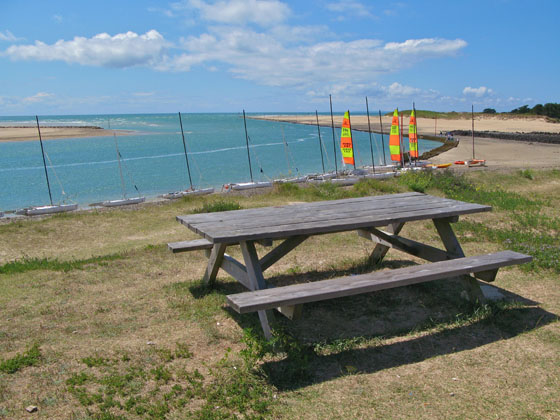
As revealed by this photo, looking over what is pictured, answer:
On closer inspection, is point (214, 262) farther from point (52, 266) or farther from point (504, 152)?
point (504, 152)

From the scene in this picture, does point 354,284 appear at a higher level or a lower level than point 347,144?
lower

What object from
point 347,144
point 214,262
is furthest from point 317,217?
point 347,144

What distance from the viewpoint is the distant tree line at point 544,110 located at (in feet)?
228

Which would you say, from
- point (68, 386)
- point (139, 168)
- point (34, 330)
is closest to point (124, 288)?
point (34, 330)

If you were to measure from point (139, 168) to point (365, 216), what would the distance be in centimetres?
3384

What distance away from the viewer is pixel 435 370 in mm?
3531

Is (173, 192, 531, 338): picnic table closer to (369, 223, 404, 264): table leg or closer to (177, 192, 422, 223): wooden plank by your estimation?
(177, 192, 422, 223): wooden plank

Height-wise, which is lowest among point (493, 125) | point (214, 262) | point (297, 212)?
point (493, 125)

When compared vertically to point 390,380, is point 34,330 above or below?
above

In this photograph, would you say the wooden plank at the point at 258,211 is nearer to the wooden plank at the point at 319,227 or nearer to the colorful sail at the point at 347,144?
the wooden plank at the point at 319,227

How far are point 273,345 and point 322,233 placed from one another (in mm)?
1079

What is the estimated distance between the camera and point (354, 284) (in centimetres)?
389

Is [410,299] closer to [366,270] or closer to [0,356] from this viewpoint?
[366,270]

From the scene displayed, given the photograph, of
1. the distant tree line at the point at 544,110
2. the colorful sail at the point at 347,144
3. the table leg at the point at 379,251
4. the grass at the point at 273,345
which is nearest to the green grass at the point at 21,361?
the grass at the point at 273,345
